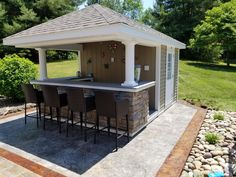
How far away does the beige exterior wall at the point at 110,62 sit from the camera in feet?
22.4

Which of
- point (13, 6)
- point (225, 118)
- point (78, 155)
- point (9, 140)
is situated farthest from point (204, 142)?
point (13, 6)

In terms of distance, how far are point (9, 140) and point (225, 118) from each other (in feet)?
20.8

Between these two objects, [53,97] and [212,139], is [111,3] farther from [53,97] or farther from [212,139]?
[212,139]

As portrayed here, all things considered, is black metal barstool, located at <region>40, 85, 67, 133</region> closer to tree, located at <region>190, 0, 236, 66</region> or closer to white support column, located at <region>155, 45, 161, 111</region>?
white support column, located at <region>155, 45, 161, 111</region>

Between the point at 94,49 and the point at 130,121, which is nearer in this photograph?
the point at 130,121

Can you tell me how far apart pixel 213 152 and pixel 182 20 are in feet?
79.1

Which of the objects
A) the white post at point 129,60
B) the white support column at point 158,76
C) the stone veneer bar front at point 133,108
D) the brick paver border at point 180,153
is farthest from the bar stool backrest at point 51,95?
the white support column at point 158,76

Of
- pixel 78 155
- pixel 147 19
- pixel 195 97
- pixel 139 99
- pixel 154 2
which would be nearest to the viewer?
pixel 78 155

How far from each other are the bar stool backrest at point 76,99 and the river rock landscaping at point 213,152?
2482 mm

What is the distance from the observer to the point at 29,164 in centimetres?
371

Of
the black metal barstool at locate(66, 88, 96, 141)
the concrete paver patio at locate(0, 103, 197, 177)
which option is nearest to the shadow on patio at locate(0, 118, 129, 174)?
the concrete paver patio at locate(0, 103, 197, 177)

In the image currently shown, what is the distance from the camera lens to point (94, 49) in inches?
295

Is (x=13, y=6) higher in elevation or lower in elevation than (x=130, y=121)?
higher

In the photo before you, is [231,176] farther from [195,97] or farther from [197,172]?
[195,97]
